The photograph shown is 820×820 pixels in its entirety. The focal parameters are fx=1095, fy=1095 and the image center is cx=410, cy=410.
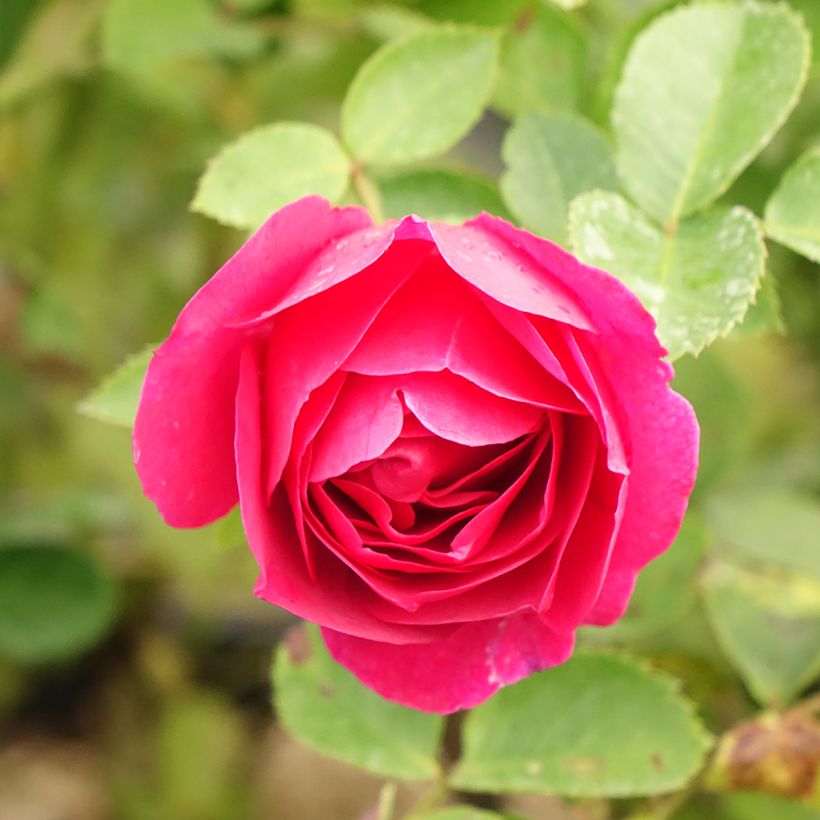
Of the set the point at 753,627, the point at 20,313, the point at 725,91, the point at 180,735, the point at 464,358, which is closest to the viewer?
the point at 464,358

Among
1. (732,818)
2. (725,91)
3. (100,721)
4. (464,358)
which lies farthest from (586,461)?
(100,721)

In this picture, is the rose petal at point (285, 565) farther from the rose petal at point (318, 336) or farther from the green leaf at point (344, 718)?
the green leaf at point (344, 718)

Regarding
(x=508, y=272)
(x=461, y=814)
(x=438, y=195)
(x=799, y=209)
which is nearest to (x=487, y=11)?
(x=438, y=195)

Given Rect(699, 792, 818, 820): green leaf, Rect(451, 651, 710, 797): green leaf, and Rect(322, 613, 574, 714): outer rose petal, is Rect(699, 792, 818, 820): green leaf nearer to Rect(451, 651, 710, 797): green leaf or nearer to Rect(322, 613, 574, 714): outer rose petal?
Rect(451, 651, 710, 797): green leaf

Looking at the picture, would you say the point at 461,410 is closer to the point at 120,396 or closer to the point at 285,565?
the point at 285,565

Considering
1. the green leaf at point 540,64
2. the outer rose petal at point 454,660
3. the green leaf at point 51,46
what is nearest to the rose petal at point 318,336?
the outer rose petal at point 454,660

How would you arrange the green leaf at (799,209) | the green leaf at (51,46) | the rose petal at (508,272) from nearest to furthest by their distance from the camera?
1. the rose petal at (508,272)
2. the green leaf at (799,209)
3. the green leaf at (51,46)

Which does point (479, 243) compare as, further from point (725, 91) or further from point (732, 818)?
point (732, 818)

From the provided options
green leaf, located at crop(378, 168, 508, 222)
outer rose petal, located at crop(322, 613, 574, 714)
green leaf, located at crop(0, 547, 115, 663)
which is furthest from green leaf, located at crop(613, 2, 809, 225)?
green leaf, located at crop(0, 547, 115, 663)
